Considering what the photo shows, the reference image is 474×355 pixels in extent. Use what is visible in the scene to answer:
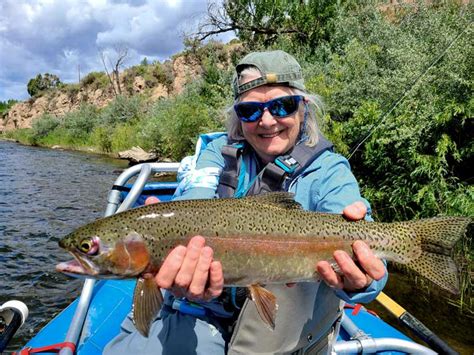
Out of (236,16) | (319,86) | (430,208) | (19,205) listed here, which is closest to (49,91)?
(236,16)

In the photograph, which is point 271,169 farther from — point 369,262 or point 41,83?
point 41,83

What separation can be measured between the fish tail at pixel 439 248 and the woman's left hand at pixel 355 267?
0.35 metres

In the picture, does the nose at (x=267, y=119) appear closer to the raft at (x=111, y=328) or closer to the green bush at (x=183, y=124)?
the raft at (x=111, y=328)

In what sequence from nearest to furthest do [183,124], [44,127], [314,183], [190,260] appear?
[190,260]
[314,183]
[183,124]
[44,127]

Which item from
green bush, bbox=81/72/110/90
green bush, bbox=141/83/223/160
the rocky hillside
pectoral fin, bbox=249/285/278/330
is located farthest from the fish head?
green bush, bbox=81/72/110/90

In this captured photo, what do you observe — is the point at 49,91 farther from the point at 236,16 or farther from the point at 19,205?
the point at 19,205

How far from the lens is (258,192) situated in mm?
2928

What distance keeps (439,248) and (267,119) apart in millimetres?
1392

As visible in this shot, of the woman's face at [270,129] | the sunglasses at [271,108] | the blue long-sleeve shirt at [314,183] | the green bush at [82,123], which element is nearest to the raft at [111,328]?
the blue long-sleeve shirt at [314,183]

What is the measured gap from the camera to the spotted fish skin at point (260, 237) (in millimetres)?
2277

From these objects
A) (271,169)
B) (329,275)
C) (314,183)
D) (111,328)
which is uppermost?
(271,169)

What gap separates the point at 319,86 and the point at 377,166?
4126mm

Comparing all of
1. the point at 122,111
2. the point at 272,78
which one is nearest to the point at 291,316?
the point at 272,78

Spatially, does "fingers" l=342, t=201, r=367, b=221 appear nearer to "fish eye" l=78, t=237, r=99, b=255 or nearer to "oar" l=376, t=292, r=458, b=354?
"fish eye" l=78, t=237, r=99, b=255
